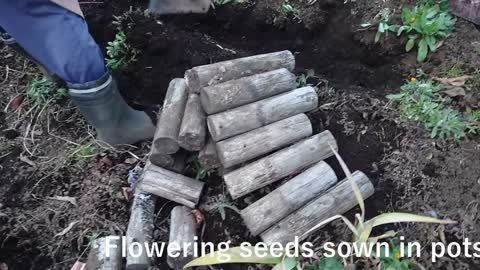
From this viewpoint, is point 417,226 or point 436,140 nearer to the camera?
point 417,226

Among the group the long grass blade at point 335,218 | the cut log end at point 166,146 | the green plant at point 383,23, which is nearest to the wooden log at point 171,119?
the cut log end at point 166,146

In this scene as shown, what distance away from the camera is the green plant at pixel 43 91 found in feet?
10.1

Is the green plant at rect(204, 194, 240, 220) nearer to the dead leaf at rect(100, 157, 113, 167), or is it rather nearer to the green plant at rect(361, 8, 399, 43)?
the dead leaf at rect(100, 157, 113, 167)

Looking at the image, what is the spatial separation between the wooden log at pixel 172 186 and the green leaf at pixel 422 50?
147 cm

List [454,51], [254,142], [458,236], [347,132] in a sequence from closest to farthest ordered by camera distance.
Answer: [458,236] < [254,142] < [347,132] < [454,51]

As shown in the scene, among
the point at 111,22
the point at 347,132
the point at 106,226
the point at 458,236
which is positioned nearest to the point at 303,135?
the point at 347,132

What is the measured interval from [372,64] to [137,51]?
147 cm

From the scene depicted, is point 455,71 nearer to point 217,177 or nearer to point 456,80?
point 456,80

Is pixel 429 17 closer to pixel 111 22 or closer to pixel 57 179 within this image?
pixel 111 22

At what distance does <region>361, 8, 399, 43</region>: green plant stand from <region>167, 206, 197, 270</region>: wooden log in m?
1.60

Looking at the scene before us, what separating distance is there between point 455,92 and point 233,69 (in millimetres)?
1185

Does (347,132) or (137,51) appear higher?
(347,132)

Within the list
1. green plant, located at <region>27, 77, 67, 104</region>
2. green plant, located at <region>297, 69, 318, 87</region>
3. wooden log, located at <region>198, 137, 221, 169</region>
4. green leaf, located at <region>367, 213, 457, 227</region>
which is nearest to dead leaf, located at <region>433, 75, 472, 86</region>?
green plant, located at <region>297, 69, 318, 87</region>

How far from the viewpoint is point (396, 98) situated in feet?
8.63
